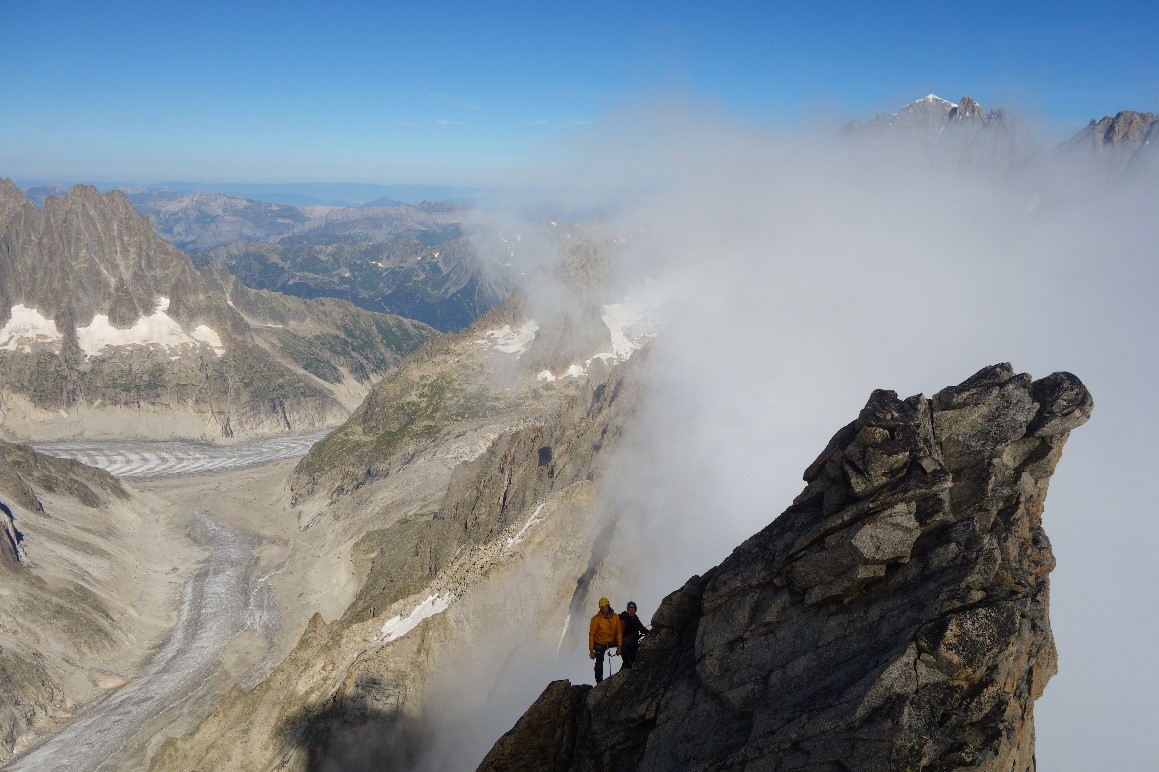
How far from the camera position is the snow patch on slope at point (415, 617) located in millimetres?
60625

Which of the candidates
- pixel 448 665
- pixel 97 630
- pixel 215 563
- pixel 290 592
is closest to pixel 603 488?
pixel 448 665

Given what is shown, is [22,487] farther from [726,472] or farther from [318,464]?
[726,472]

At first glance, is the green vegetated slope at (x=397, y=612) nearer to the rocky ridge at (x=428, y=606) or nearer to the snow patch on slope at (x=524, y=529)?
the rocky ridge at (x=428, y=606)

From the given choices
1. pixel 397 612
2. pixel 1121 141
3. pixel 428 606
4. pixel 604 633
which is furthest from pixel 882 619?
pixel 1121 141

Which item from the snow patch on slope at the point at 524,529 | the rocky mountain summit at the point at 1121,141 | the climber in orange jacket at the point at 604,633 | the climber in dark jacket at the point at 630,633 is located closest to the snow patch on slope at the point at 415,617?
the snow patch on slope at the point at 524,529

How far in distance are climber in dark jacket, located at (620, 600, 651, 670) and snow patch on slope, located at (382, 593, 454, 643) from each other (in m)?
33.9

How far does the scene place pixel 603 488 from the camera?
69812 mm

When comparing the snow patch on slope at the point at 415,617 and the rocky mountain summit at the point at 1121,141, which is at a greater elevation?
the rocky mountain summit at the point at 1121,141

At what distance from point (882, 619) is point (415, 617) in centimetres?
4927

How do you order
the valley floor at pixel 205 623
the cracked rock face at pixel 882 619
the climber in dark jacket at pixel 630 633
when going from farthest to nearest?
the valley floor at pixel 205 623, the climber in dark jacket at pixel 630 633, the cracked rock face at pixel 882 619

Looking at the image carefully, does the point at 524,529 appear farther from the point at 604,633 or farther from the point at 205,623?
the point at 205,623

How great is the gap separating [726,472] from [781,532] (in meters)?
48.8

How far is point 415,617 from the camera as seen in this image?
205 feet

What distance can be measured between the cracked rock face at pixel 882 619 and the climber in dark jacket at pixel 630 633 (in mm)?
959
